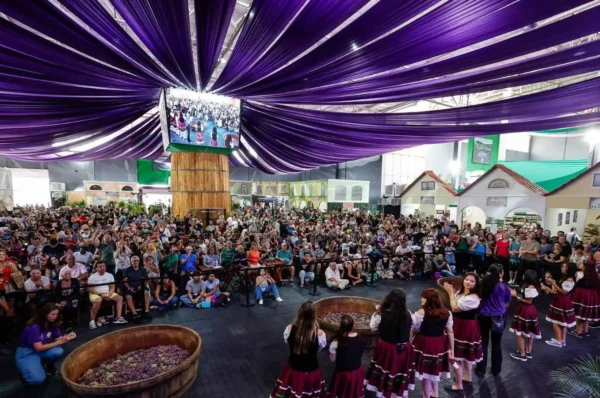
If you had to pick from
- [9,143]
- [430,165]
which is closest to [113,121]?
[9,143]

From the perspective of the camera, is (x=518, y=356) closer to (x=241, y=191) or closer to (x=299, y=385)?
(x=299, y=385)

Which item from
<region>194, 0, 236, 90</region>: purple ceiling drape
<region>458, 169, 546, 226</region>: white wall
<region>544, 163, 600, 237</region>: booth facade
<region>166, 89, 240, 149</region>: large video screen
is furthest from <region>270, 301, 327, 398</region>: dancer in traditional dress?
<region>458, 169, 546, 226</region>: white wall

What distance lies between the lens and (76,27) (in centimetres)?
384

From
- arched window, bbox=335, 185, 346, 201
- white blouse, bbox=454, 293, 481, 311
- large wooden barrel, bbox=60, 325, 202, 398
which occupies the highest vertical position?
arched window, bbox=335, 185, 346, 201

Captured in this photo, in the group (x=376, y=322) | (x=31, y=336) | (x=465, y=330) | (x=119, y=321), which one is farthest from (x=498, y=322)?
(x=119, y=321)

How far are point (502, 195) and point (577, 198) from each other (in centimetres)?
244

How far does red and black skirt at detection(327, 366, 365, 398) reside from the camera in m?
2.46

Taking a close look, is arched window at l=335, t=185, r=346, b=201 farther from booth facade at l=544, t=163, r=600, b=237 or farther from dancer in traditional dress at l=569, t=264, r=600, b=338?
dancer in traditional dress at l=569, t=264, r=600, b=338

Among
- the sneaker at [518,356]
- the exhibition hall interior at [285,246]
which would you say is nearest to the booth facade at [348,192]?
the exhibition hall interior at [285,246]

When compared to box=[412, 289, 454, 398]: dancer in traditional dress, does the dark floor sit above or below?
below

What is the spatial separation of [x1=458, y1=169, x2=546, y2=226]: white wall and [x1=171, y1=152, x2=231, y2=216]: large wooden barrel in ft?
39.0

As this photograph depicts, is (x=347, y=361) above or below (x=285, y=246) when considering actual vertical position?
above

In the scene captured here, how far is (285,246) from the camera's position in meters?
7.27

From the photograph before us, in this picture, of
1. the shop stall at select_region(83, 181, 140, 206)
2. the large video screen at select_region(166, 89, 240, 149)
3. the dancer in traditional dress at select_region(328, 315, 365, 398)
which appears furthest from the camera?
the shop stall at select_region(83, 181, 140, 206)
